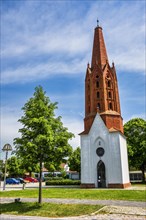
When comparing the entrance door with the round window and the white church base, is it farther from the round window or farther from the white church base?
the round window

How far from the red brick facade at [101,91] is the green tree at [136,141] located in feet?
26.0

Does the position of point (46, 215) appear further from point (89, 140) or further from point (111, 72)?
point (111, 72)

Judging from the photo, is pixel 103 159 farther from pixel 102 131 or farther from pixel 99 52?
Result: pixel 99 52

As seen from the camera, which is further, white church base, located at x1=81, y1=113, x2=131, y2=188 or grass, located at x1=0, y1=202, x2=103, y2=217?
white church base, located at x1=81, y1=113, x2=131, y2=188

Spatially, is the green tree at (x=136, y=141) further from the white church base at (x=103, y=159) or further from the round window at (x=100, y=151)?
the round window at (x=100, y=151)

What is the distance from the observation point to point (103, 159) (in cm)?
3120

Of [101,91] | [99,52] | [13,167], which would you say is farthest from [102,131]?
[13,167]

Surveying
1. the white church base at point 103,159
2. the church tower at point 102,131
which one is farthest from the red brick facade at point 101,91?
the white church base at point 103,159

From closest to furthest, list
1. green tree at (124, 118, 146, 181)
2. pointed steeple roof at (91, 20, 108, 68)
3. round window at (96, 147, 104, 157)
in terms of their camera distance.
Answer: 1. round window at (96, 147, 104, 157)
2. pointed steeple roof at (91, 20, 108, 68)
3. green tree at (124, 118, 146, 181)

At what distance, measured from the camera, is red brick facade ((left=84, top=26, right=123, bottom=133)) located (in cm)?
3384

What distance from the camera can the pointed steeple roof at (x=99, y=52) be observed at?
37562 mm

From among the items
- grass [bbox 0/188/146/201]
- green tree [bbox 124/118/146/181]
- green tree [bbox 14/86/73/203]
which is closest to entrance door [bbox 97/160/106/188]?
grass [bbox 0/188/146/201]

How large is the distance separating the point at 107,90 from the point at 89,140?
8.85 meters

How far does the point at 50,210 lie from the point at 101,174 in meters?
18.9
